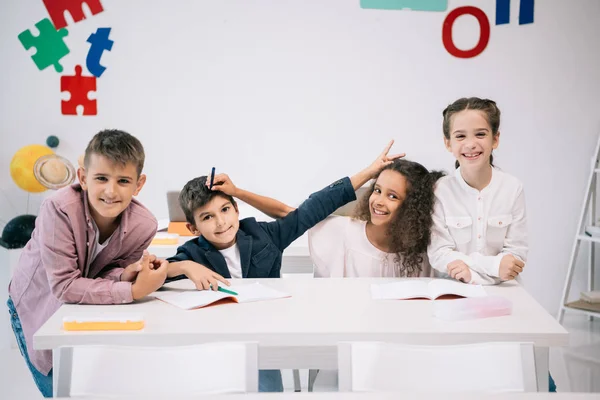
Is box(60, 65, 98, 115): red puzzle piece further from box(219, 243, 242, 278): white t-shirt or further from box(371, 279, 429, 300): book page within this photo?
box(371, 279, 429, 300): book page

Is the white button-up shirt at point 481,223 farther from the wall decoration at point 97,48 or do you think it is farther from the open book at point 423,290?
the wall decoration at point 97,48

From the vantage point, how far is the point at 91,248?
1841 millimetres

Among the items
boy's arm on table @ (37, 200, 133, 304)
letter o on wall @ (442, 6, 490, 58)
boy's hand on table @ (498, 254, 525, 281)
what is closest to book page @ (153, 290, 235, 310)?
boy's arm on table @ (37, 200, 133, 304)

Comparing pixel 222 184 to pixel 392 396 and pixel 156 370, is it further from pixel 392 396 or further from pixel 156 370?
pixel 392 396

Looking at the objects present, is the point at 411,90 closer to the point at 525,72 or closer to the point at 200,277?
the point at 525,72

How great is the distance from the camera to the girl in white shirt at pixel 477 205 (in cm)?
205

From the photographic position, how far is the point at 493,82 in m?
4.12

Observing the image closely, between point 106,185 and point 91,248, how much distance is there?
190 mm

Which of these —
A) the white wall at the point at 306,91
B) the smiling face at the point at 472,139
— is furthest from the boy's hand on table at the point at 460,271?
the white wall at the point at 306,91

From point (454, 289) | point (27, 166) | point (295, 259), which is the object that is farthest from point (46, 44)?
point (454, 289)

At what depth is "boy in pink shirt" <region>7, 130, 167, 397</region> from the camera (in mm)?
1732

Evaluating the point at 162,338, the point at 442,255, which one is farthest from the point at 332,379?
the point at 162,338

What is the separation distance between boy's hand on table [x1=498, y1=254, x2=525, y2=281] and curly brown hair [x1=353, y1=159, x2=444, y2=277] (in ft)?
0.87

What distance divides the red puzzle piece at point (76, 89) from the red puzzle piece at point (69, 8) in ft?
0.97
